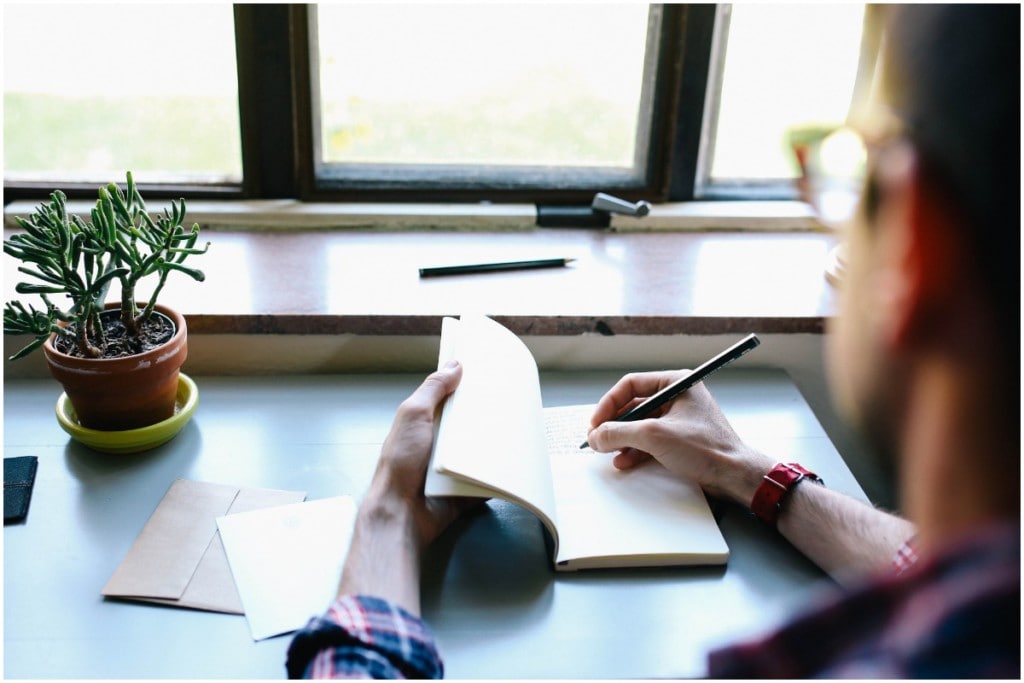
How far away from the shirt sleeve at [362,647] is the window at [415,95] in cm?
98

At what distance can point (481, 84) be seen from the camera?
4.77ft

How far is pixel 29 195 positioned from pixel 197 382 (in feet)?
1.87

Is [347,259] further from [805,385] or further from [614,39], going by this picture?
[805,385]

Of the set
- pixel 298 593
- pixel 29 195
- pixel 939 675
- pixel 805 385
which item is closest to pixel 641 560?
pixel 298 593

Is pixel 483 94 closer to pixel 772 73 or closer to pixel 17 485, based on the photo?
pixel 772 73

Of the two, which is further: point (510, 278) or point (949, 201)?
point (510, 278)

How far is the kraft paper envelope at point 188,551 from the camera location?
76 cm

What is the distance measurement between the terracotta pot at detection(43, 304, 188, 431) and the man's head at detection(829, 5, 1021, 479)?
2.58ft

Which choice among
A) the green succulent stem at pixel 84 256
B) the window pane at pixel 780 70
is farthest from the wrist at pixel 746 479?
the window pane at pixel 780 70

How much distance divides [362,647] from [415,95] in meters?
1.07

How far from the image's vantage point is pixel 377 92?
1443 mm

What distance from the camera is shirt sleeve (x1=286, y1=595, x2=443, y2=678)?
0.62m

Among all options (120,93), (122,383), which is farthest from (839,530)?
(120,93)

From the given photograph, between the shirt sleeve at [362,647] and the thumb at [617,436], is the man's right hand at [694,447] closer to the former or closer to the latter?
the thumb at [617,436]
